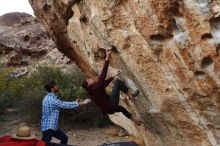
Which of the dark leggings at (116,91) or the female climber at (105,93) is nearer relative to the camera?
the female climber at (105,93)

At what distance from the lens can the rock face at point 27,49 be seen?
17281 mm

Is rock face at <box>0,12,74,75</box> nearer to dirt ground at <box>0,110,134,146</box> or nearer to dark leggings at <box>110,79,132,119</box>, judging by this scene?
dirt ground at <box>0,110,134,146</box>

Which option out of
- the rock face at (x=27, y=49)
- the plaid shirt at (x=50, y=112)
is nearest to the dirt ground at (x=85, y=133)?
the plaid shirt at (x=50, y=112)

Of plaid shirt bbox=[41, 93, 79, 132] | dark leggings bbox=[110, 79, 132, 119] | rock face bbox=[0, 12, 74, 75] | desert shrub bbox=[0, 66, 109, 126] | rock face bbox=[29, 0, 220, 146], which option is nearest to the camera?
rock face bbox=[29, 0, 220, 146]

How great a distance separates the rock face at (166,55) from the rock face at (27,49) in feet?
29.4

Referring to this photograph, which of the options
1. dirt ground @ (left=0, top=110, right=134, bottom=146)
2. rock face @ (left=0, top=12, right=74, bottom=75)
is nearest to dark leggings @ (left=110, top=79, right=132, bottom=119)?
dirt ground @ (left=0, top=110, right=134, bottom=146)

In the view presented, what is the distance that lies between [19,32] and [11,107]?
14.4 feet

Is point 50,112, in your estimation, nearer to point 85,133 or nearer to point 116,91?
point 116,91

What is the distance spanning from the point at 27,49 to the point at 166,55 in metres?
11.6

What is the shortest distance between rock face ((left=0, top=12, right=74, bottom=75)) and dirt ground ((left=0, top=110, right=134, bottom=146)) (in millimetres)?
4507

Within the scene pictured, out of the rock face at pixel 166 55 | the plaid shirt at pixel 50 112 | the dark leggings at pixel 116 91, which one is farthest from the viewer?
the plaid shirt at pixel 50 112

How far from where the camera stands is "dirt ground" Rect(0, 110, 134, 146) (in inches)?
442

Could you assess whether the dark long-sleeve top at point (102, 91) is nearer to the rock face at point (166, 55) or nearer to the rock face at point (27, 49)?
the rock face at point (166, 55)

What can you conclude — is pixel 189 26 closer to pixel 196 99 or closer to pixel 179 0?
pixel 179 0
